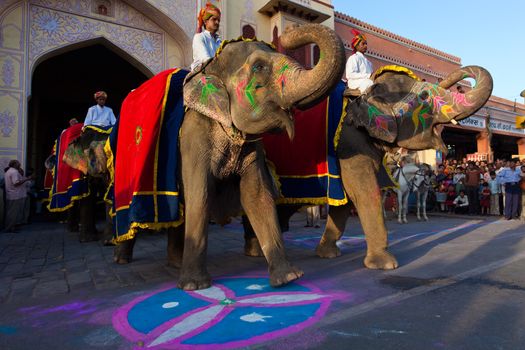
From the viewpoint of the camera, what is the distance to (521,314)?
8.22 feet

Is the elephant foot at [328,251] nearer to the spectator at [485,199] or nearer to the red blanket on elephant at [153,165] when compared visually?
the red blanket on elephant at [153,165]

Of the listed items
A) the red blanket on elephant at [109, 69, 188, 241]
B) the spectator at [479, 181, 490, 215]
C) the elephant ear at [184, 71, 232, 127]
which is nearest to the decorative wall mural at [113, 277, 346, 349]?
the red blanket on elephant at [109, 69, 188, 241]

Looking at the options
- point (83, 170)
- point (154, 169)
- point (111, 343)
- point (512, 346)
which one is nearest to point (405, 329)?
point (512, 346)

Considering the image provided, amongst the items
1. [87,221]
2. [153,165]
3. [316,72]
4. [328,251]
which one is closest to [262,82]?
[316,72]

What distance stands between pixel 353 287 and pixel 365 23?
585 inches

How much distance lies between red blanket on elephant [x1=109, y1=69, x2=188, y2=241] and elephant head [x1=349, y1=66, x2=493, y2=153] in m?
2.04

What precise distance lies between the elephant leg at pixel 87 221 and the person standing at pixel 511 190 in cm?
1136

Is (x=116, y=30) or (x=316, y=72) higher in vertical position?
(x=116, y=30)

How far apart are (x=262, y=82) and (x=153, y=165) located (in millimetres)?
1403

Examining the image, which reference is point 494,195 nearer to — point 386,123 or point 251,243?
point 386,123

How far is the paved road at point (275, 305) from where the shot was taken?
225 cm

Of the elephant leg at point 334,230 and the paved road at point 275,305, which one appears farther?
the elephant leg at point 334,230

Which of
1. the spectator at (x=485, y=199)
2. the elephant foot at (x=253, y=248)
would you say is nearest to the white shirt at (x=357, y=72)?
the elephant foot at (x=253, y=248)

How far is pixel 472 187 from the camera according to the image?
1394 centimetres
